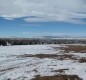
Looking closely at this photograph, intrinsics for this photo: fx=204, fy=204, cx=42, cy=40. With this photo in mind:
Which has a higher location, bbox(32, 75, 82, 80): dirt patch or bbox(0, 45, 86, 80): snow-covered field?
bbox(0, 45, 86, 80): snow-covered field

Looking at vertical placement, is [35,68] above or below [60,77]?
above

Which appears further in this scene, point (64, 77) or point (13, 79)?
point (64, 77)

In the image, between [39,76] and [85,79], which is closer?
[85,79]

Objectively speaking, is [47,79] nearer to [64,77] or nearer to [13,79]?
[64,77]

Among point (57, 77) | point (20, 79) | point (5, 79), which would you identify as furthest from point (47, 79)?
point (5, 79)

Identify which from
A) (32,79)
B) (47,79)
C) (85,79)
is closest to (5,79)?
(32,79)

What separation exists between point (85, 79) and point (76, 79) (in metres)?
0.85

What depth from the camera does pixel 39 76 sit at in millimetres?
20906

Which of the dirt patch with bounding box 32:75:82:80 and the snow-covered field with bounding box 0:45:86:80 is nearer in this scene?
the dirt patch with bounding box 32:75:82:80

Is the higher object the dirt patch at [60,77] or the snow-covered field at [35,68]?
the snow-covered field at [35,68]

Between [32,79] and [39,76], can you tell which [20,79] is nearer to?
[32,79]

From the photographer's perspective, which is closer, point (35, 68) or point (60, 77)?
point (60, 77)

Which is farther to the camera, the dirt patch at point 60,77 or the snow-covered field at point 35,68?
the snow-covered field at point 35,68

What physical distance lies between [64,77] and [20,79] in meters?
4.46
